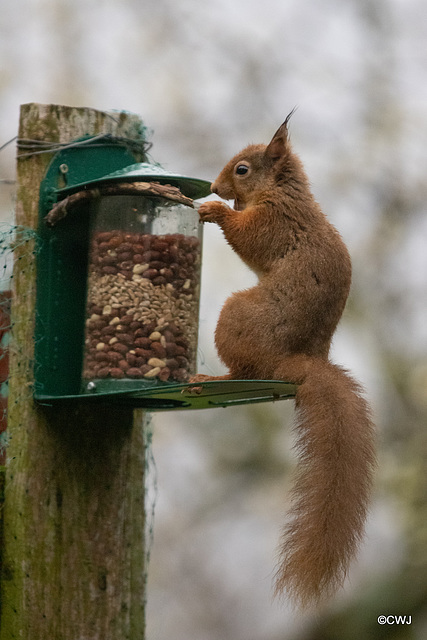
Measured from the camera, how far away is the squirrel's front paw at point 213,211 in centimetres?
266

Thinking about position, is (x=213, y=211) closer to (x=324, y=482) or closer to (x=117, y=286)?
(x=117, y=286)

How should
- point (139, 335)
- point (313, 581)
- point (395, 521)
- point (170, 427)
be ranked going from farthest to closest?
point (170, 427)
point (395, 521)
point (139, 335)
point (313, 581)

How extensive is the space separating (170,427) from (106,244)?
3.51m

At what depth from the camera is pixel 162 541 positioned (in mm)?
5973

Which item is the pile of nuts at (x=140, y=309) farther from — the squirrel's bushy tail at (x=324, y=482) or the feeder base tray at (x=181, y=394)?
the squirrel's bushy tail at (x=324, y=482)

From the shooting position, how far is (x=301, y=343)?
8.43 ft

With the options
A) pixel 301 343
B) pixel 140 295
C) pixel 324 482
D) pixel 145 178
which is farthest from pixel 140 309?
pixel 324 482

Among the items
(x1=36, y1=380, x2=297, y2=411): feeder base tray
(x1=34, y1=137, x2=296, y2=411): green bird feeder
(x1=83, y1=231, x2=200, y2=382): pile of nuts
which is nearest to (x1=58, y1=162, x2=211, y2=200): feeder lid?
(x1=34, y1=137, x2=296, y2=411): green bird feeder

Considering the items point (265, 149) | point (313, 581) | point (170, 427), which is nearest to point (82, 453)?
point (313, 581)

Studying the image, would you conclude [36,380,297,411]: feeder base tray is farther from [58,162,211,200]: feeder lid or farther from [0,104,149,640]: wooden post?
[58,162,211,200]: feeder lid

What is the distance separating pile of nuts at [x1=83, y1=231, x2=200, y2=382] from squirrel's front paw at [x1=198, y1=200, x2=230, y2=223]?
138 millimetres

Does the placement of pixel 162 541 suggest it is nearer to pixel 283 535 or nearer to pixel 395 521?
pixel 395 521

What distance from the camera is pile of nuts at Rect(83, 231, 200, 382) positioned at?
7.97 ft

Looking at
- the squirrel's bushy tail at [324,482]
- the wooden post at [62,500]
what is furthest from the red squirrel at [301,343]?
the wooden post at [62,500]
